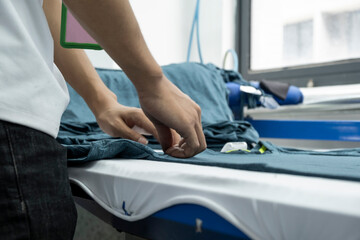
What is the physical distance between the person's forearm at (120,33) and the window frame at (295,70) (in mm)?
1440

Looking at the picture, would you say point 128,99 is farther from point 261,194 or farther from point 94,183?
point 261,194

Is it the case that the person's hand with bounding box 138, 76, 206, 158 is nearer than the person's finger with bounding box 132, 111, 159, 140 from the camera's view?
Yes

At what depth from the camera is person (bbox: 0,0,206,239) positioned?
0.37m

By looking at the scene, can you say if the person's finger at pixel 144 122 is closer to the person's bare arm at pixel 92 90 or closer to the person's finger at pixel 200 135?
the person's bare arm at pixel 92 90

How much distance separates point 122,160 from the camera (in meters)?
0.57

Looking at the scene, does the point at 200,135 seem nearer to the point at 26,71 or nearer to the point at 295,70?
the point at 26,71

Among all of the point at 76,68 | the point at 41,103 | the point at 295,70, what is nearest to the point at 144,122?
the point at 76,68

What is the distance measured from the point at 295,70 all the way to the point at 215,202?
157 cm

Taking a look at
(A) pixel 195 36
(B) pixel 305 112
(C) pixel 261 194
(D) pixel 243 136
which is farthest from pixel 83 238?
(A) pixel 195 36

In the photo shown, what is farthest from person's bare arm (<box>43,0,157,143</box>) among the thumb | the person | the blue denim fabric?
the blue denim fabric

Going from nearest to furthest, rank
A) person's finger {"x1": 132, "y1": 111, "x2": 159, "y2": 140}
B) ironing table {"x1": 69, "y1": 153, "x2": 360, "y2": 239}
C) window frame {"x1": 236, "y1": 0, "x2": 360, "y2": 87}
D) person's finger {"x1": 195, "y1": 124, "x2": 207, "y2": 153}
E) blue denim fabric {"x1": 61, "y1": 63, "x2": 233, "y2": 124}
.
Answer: ironing table {"x1": 69, "y1": 153, "x2": 360, "y2": 239} < person's finger {"x1": 195, "y1": 124, "x2": 207, "y2": 153} < person's finger {"x1": 132, "y1": 111, "x2": 159, "y2": 140} < blue denim fabric {"x1": 61, "y1": 63, "x2": 233, "y2": 124} < window frame {"x1": 236, "y1": 0, "x2": 360, "y2": 87}

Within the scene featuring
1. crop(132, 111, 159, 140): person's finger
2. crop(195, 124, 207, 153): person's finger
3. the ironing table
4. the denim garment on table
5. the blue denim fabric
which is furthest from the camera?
the blue denim fabric

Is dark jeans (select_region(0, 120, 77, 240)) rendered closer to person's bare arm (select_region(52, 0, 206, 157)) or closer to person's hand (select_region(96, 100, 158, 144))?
person's bare arm (select_region(52, 0, 206, 157))

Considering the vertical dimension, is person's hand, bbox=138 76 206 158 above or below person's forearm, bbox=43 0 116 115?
below
